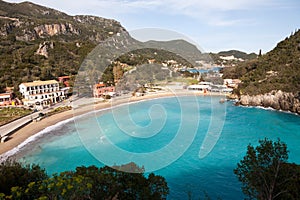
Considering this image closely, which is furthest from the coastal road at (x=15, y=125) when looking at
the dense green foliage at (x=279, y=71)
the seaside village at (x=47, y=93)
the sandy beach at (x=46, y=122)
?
the dense green foliage at (x=279, y=71)

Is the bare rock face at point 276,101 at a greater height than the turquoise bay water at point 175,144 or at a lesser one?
greater

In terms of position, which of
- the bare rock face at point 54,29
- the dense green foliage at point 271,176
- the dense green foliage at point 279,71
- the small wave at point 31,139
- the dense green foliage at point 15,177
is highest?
the bare rock face at point 54,29

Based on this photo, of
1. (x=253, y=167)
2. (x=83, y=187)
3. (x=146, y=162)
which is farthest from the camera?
(x=146, y=162)

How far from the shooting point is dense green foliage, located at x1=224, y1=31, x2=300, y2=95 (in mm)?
23344

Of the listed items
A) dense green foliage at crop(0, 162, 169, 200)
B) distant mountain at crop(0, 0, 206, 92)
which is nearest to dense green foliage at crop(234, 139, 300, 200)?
dense green foliage at crop(0, 162, 169, 200)

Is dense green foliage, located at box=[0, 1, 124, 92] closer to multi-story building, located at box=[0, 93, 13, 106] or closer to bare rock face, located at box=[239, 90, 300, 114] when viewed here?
multi-story building, located at box=[0, 93, 13, 106]

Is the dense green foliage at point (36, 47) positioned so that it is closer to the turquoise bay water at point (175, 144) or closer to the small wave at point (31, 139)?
the small wave at point (31, 139)

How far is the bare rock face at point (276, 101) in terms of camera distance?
21.5 m

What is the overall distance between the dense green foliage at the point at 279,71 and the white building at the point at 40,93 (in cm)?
2264

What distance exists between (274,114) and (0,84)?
3017 cm

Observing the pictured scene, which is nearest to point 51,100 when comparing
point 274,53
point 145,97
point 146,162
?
point 145,97

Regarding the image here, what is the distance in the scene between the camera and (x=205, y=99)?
106ft

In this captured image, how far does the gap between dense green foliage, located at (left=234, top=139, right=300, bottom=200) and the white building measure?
23837mm

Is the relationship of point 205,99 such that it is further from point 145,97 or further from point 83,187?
point 83,187
